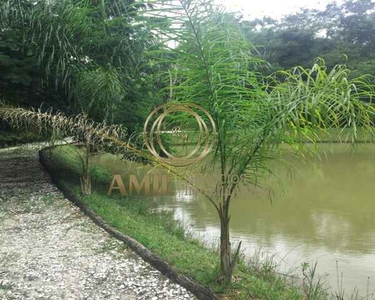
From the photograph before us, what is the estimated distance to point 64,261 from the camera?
143 inches

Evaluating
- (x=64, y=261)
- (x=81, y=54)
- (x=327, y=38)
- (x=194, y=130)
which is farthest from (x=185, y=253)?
(x=327, y=38)

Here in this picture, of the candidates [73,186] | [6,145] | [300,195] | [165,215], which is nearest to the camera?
[165,215]

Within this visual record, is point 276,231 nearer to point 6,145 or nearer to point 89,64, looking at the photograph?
point 89,64

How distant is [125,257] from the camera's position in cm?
369

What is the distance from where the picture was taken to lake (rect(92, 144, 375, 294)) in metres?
4.41

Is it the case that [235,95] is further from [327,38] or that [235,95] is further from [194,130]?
[327,38]

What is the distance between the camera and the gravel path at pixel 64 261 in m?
2.99

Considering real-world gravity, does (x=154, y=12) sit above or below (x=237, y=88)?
above

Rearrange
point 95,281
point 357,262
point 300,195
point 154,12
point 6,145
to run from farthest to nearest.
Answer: point 6,145 → point 300,195 → point 357,262 → point 95,281 → point 154,12

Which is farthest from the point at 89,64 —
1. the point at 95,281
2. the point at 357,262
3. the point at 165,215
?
the point at 357,262

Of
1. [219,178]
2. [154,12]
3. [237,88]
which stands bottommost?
[219,178]

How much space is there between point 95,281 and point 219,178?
4.16 feet

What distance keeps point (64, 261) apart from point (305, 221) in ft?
12.9

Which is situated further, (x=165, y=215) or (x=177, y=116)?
(x=165, y=215)
